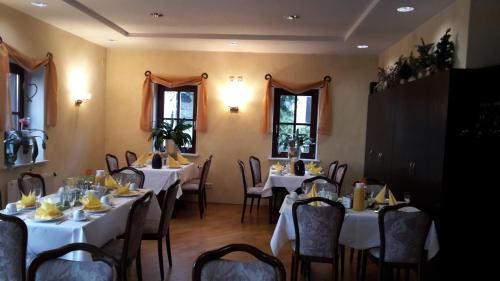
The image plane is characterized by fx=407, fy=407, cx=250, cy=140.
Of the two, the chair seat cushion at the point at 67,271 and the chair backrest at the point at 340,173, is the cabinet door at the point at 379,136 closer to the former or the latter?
the chair backrest at the point at 340,173

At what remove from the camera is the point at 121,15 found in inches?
210

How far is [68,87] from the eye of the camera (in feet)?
20.6

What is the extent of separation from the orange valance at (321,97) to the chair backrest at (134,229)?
423 cm

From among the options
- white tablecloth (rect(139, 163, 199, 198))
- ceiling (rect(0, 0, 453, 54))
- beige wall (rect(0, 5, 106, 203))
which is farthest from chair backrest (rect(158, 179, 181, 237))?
beige wall (rect(0, 5, 106, 203))

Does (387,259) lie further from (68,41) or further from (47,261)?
(68,41)

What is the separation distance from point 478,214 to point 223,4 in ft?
11.1

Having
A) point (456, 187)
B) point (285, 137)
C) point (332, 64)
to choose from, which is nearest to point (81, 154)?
point (285, 137)

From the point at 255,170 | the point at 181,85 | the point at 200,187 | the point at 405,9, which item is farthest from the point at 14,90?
the point at 405,9

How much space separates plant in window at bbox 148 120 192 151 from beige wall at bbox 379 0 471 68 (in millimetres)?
3735

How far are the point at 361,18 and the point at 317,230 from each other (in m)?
2.85

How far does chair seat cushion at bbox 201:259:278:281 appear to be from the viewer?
198 cm

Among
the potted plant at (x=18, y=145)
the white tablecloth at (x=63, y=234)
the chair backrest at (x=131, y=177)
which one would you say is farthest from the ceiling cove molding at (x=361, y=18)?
the potted plant at (x=18, y=145)

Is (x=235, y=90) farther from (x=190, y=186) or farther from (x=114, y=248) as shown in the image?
(x=114, y=248)

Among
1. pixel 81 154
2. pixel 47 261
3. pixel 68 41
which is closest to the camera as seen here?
Answer: pixel 47 261
